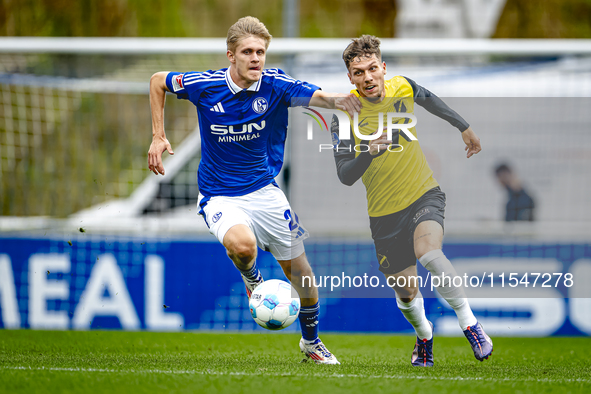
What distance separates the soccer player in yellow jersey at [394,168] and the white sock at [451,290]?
183mm

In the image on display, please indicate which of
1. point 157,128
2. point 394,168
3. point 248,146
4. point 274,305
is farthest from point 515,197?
point 157,128

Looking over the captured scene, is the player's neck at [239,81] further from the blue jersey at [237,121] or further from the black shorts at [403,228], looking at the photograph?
the black shorts at [403,228]

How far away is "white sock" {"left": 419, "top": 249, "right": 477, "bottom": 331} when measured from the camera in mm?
4320

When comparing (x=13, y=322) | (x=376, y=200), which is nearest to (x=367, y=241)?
(x=376, y=200)

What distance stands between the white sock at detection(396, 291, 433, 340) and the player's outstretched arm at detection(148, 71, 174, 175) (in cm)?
192

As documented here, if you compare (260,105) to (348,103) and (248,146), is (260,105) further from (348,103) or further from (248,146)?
(348,103)

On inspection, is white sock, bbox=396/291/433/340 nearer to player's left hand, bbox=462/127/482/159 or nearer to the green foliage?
player's left hand, bbox=462/127/482/159

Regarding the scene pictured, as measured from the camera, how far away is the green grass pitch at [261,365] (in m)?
3.80

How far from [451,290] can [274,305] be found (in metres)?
1.17

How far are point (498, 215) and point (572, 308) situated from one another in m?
1.21

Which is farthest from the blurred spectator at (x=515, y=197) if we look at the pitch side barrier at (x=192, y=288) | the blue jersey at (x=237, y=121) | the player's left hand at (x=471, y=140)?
the blue jersey at (x=237, y=121)

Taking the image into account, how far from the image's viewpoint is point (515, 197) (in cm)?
679

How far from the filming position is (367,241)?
6617 mm

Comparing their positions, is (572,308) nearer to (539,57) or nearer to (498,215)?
(498,215)
